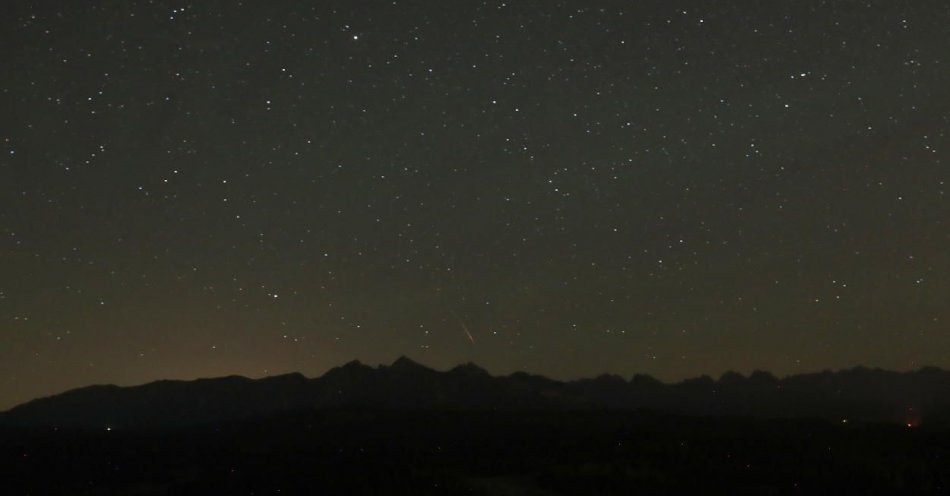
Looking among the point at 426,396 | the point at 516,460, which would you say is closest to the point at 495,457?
the point at 516,460

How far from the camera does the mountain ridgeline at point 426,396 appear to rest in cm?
13000

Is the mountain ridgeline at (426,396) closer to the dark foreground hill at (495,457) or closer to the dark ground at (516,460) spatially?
the dark foreground hill at (495,457)

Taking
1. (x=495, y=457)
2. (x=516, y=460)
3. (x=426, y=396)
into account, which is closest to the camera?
(x=516, y=460)

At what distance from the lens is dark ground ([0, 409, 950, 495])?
33.6 m

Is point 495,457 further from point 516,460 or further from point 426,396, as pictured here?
point 426,396

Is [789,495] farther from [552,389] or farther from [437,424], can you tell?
[552,389]

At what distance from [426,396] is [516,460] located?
315 ft

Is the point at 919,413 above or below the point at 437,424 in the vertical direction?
below

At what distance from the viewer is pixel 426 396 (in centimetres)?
13525

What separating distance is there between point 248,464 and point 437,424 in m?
25.5

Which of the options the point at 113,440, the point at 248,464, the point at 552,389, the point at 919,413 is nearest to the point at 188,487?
the point at 248,464

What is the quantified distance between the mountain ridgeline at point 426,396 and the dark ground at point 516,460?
6225cm

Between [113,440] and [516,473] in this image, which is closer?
[516,473]

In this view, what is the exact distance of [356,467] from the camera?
42.5 m
